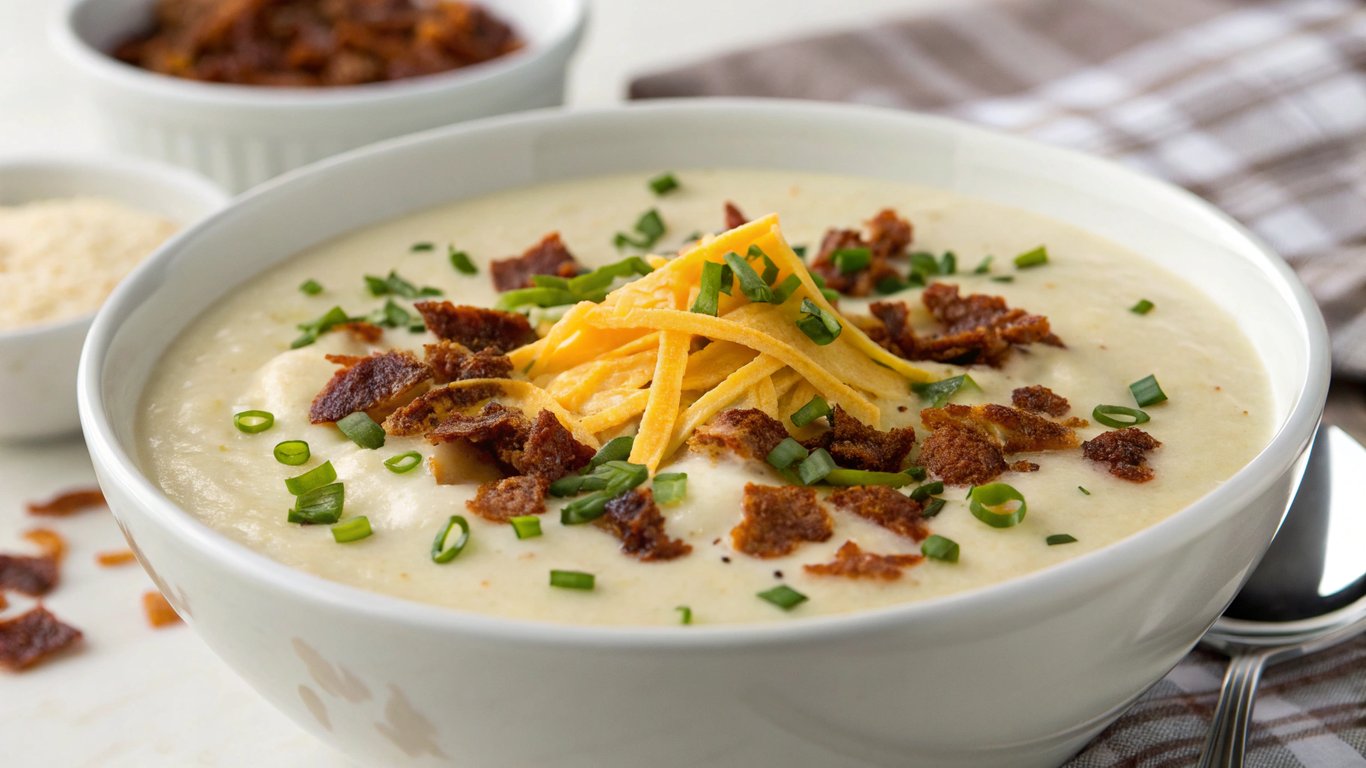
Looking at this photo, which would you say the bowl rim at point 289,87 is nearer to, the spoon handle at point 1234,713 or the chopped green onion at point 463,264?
the chopped green onion at point 463,264

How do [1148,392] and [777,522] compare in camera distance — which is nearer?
[777,522]

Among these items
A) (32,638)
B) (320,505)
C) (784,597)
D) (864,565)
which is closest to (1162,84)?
(864,565)

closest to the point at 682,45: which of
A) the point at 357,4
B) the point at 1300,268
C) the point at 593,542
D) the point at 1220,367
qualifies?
the point at 357,4

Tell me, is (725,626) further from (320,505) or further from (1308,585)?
(1308,585)

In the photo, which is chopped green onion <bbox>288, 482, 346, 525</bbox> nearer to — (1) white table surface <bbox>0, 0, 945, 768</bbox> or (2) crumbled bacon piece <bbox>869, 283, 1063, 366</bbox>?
(1) white table surface <bbox>0, 0, 945, 768</bbox>

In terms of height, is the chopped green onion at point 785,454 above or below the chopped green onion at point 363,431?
above

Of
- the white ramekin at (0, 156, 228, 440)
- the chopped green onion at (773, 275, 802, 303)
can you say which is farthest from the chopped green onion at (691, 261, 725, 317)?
the white ramekin at (0, 156, 228, 440)

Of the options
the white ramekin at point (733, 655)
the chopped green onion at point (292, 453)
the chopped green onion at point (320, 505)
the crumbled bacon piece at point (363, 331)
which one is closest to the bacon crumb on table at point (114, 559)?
the white ramekin at point (733, 655)
